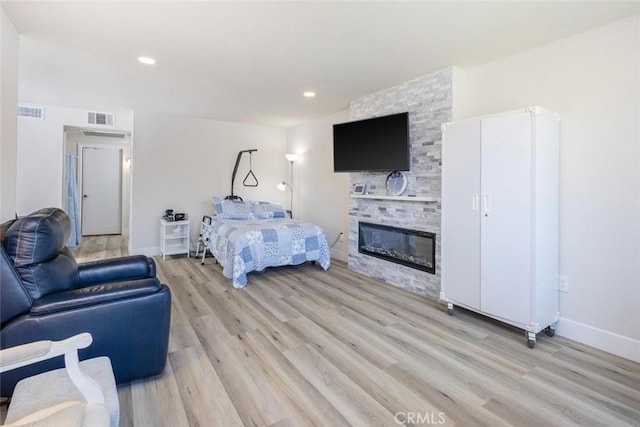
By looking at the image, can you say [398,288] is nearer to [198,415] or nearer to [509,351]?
[509,351]

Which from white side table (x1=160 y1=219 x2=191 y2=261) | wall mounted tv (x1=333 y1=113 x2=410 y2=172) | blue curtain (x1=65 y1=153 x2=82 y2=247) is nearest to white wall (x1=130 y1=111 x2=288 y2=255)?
white side table (x1=160 y1=219 x2=191 y2=261)

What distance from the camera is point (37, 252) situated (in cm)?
169

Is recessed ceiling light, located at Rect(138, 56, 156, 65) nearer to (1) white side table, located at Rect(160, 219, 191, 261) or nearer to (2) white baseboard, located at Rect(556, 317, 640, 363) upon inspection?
(1) white side table, located at Rect(160, 219, 191, 261)

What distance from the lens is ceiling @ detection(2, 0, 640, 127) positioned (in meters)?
2.17

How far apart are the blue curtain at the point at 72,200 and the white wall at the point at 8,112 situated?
14.4 feet

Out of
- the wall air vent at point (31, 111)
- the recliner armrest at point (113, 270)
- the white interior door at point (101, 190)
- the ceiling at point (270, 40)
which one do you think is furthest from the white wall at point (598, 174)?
the white interior door at point (101, 190)

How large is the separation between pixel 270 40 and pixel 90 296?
227 centimetres

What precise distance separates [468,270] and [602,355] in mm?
1054

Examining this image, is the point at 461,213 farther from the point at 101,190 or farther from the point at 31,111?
the point at 101,190

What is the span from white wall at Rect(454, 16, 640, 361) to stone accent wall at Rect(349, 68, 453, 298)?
846 millimetres

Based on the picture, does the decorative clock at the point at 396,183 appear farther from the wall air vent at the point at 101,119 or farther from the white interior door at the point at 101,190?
the white interior door at the point at 101,190

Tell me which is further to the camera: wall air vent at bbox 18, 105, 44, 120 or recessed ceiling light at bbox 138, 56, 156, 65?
wall air vent at bbox 18, 105, 44, 120

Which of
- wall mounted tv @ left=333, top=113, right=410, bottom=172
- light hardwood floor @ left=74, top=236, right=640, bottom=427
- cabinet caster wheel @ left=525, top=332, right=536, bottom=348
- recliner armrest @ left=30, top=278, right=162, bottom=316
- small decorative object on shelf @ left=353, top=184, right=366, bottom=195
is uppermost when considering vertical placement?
wall mounted tv @ left=333, top=113, right=410, bottom=172

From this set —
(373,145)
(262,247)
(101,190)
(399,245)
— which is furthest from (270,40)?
(101,190)
